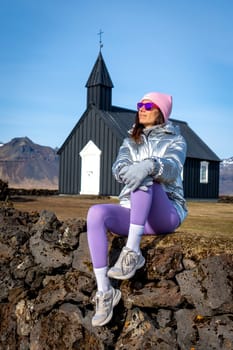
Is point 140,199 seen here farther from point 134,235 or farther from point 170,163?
point 170,163

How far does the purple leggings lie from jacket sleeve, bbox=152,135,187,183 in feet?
0.41

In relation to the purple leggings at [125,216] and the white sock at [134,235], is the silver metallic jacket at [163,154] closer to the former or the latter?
the purple leggings at [125,216]

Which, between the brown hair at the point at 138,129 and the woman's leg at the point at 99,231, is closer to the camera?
the woman's leg at the point at 99,231

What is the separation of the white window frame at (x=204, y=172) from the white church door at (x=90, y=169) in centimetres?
697

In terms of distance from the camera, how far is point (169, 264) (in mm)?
4086

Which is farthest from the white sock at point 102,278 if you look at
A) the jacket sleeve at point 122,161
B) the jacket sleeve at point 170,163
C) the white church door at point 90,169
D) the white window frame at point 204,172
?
the white window frame at point 204,172

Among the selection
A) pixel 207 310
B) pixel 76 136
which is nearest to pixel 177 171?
pixel 207 310

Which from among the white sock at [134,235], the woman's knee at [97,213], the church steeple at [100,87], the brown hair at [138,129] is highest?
the church steeple at [100,87]

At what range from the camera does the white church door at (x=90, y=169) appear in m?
22.6

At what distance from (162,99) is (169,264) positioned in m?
1.73

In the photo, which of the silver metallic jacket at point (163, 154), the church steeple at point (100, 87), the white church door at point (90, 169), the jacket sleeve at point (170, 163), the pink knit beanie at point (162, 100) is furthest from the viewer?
the church steeple at point (100, 87)

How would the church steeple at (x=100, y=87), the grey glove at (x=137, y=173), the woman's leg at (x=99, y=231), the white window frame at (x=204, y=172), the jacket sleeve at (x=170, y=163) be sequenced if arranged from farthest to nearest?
the white window frame at (x=204, y=172) < the church steeple at (x=100, y=87) < the jacket sleeve at (x=170, y=163) < the woman's leg at (x=99, y=231) < the grey glove at (x=137, y=173)

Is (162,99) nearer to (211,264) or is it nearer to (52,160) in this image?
(211,264)

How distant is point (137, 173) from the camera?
3.55m
